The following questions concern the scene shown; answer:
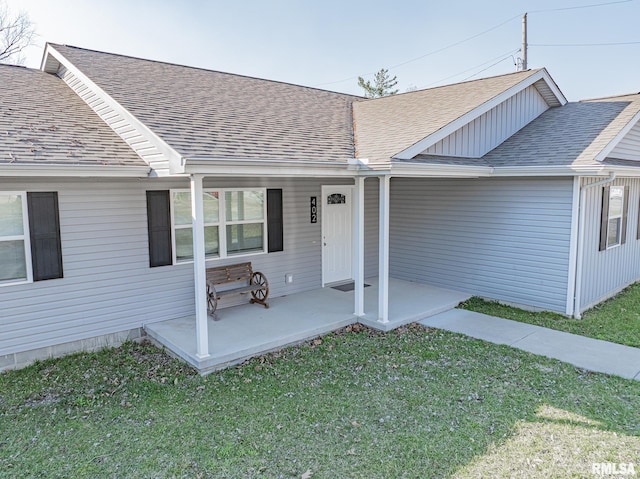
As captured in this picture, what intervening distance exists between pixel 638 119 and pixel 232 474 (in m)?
10.0

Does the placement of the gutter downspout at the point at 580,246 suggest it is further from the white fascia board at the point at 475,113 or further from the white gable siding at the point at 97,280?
the white gable siding at the point at 97,280

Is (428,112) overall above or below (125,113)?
above

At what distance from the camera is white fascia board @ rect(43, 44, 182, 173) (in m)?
5.38

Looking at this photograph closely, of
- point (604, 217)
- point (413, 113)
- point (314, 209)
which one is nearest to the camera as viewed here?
point (604, 217)

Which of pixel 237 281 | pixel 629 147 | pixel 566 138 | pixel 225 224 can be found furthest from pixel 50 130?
pixel 629 147

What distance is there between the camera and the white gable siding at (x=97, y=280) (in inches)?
240

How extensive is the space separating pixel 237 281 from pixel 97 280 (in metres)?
2.31

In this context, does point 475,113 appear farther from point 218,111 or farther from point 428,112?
point 218,111

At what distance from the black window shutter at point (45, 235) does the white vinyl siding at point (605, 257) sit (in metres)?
8.45

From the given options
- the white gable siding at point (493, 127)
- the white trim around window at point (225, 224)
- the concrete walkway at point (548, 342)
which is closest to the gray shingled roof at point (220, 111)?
the white trim around window at point (225, 224)

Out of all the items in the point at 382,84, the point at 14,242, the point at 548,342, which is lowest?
the point at 548,342

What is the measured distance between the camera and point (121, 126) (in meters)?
6.99

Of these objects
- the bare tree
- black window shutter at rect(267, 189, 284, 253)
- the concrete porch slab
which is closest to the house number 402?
black window shutter at rect(267, 189, 284, 253)

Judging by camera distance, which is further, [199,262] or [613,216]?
[613,216]
